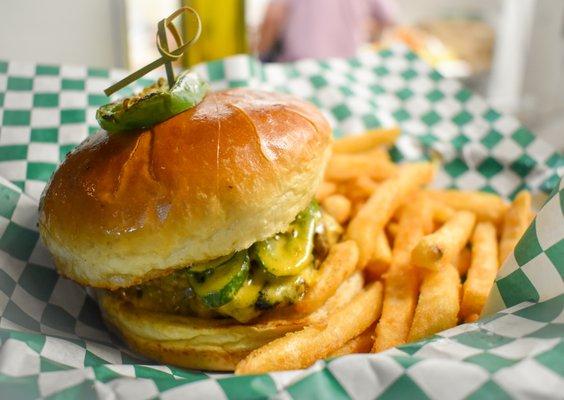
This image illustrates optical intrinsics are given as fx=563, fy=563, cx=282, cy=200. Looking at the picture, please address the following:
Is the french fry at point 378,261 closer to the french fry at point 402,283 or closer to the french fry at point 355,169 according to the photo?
the french fry at point 402,283

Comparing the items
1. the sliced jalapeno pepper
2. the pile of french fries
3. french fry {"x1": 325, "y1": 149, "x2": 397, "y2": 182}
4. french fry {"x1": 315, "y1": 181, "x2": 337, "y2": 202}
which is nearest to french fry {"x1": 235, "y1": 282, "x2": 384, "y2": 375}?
the pile of french fries

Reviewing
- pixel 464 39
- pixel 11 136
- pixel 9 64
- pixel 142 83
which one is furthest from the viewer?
pixel 464 39

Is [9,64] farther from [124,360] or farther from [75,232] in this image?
[124,360]

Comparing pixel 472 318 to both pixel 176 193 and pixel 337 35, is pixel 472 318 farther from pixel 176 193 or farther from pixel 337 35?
pixel 337 35

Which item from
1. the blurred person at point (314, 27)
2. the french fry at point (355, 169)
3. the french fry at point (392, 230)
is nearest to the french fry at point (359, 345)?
the french fry at point (392, 230)

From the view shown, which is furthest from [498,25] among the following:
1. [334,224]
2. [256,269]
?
[256,269]

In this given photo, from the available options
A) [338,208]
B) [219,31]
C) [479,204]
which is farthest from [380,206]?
[219,31]

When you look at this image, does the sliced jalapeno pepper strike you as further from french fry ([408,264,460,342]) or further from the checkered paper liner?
french fry ([408,264,460,342])
